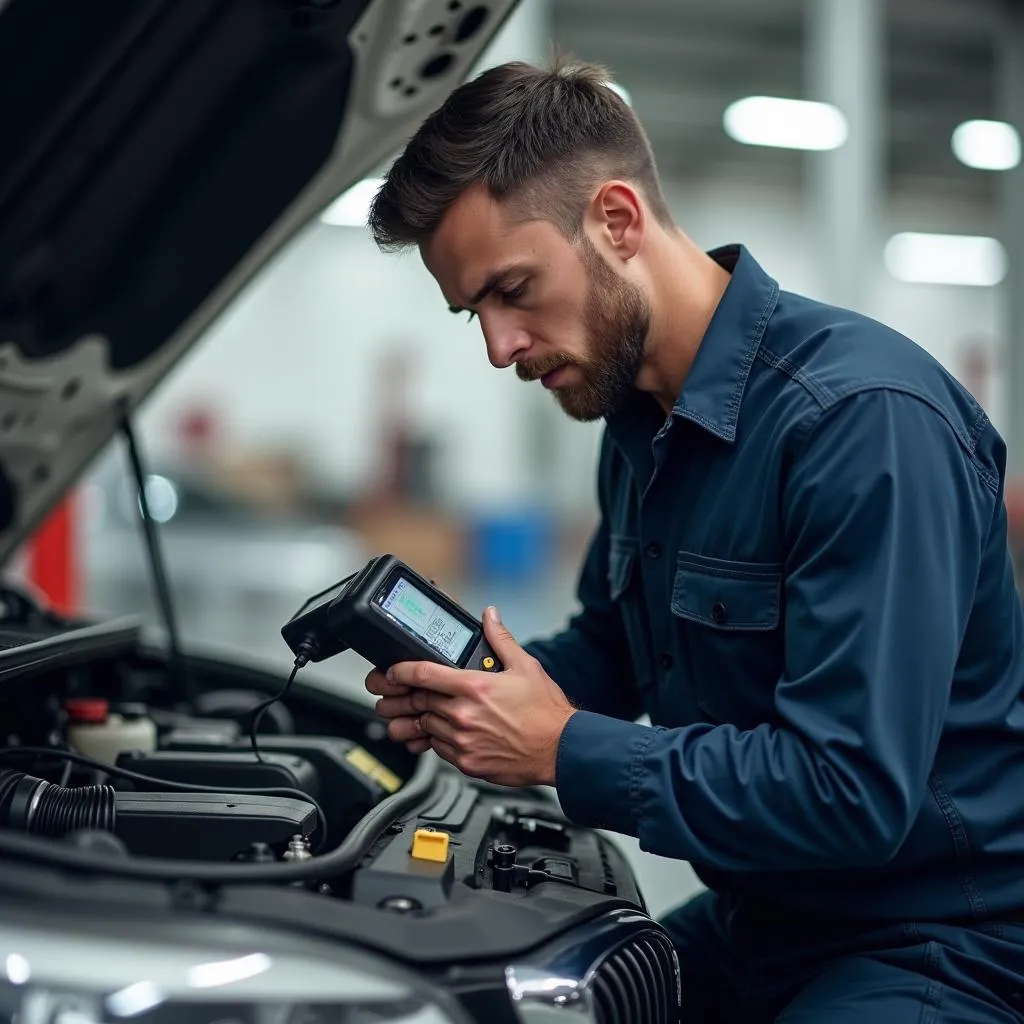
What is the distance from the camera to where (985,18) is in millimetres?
5707

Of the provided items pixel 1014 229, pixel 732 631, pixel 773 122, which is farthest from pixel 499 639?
pixel 773 122

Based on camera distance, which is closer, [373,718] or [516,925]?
[516,925]

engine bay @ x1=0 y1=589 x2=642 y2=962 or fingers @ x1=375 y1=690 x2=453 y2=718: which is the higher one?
fingers @ x1=375 y1=690 x2=453 y2=718

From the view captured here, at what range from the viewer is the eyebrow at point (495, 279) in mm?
1102

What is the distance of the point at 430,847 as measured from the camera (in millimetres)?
970

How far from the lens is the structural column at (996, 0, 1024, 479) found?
547 cm

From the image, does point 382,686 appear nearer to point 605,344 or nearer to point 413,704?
point 413,704

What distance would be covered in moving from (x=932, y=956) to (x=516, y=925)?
14.9 inches

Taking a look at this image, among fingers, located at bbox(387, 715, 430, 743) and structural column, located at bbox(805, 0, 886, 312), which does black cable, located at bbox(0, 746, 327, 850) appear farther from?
structural column, located at bbox(805, 0, 886, 312)

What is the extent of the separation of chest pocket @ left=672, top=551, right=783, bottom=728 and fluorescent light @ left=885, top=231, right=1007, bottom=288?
35.2 feet

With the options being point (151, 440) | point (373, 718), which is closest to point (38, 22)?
point (373, 718)

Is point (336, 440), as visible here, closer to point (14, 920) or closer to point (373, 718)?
point (373, 718)

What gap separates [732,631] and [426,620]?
278mm

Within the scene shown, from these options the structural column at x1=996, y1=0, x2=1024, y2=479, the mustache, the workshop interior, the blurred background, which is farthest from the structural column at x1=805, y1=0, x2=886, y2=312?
the mustache
